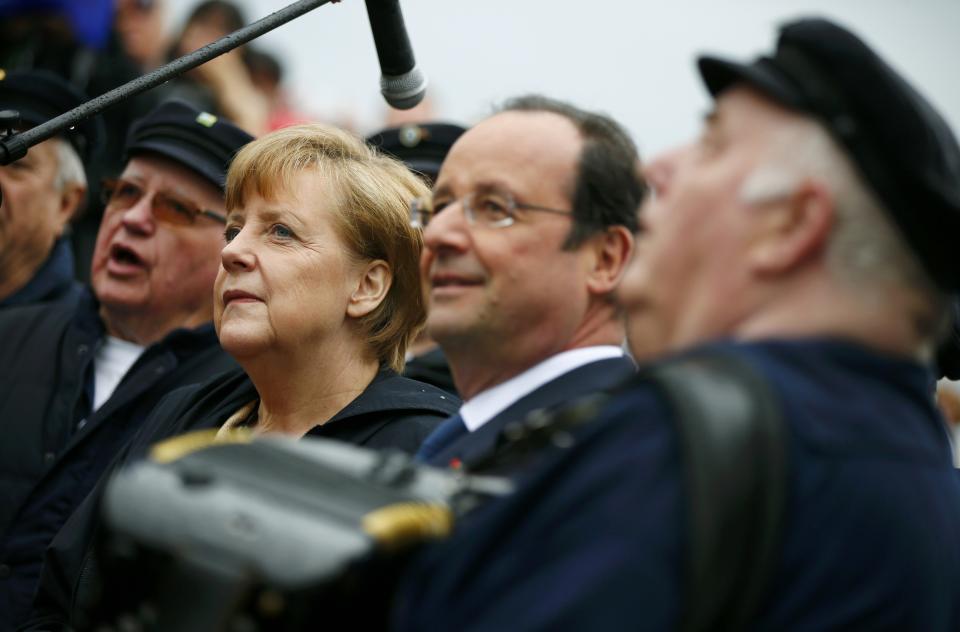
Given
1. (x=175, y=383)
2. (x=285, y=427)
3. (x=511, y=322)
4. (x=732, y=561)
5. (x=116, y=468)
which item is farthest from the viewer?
(x=175, y=383)

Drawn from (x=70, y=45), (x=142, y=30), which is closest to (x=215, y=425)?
(x=70, y=45)

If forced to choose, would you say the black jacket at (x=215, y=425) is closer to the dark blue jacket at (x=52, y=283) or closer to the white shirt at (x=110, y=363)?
the white shirt at (x=110, y=363)

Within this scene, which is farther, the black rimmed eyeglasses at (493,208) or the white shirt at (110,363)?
the white shirt at (110,363)

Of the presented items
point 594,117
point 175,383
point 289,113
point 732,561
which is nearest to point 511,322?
point 594,117

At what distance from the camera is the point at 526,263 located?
2.79 meters

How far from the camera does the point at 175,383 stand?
4469 millimetres

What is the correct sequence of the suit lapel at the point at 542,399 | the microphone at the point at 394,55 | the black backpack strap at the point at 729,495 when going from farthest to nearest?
the microphone at the point at 394,55
the suit lapel at the point at 542,399
the black backpack strap at the point at 729,495

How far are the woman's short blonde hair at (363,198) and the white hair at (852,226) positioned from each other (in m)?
1.85

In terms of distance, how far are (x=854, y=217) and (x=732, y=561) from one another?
1.84ft

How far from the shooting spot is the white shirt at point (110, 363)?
4.75 meters

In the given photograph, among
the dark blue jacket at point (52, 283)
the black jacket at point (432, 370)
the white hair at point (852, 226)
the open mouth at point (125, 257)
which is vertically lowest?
the black jacket at point (432, 370)

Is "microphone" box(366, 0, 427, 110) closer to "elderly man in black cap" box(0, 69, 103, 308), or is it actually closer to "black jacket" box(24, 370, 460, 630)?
"black jacket" box(24, 370, 460, 630)

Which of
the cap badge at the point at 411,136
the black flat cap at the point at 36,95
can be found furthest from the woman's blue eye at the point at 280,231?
→ the black flat cap at the point at 36,95

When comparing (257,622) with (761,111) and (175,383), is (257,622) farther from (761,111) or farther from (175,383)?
(175,383)
